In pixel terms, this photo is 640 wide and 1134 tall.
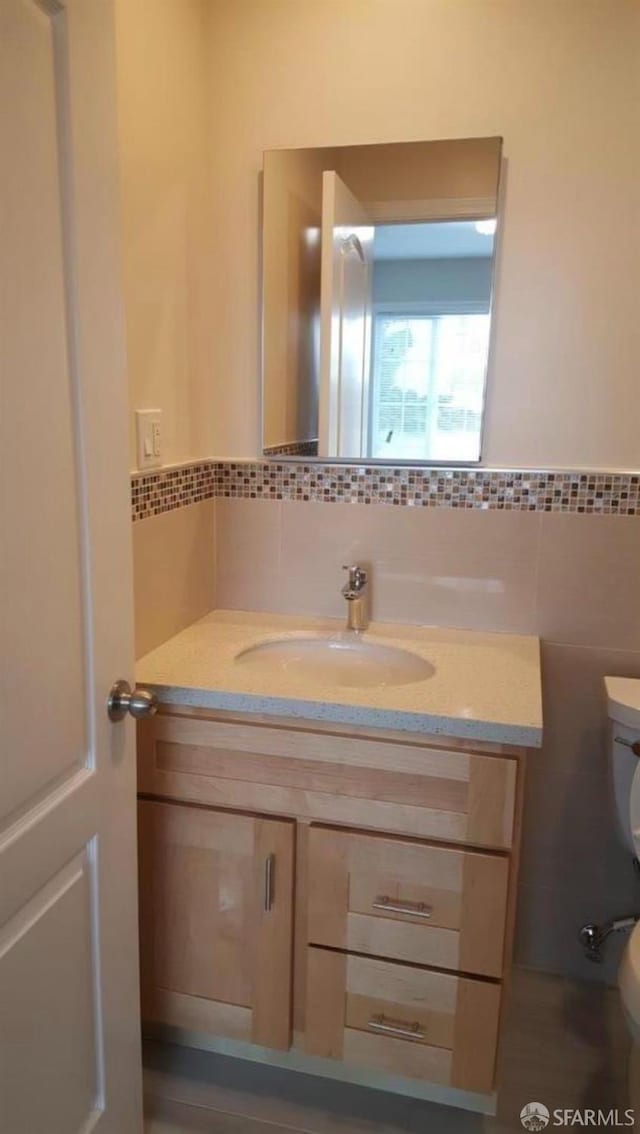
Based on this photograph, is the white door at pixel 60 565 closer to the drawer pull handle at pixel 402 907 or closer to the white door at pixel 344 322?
the drawer pull handle at pixel 402 907

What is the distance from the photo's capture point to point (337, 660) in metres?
1.73

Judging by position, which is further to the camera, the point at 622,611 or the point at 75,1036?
the point at 622,611

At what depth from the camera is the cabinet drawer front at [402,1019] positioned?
137 cm

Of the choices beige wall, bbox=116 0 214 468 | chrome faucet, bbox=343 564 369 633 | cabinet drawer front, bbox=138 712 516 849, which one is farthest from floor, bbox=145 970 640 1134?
beige wall, bbox=116 0 214 468

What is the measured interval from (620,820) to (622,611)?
437mm

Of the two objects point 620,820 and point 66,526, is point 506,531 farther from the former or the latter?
point 66,526

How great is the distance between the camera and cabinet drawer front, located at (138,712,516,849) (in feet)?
4.29

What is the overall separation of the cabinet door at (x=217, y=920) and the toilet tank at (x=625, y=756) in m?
0.69

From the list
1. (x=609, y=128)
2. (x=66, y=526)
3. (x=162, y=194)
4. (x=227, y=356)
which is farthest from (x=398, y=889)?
(x=609, y=128)

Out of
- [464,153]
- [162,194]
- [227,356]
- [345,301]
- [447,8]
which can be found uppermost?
[447,8]

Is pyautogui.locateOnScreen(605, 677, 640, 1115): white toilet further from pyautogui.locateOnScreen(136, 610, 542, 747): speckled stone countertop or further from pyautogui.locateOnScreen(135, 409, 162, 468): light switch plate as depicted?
pyautogui.locateOnScreen(135, 409, 162, 468): light switch plate

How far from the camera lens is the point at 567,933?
6.07 ft

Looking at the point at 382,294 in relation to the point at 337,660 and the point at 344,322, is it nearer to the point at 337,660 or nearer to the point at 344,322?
the point at 344,322

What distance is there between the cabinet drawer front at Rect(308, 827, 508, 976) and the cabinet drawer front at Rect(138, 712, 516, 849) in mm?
39
